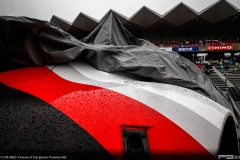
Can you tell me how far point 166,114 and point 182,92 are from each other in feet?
1.00

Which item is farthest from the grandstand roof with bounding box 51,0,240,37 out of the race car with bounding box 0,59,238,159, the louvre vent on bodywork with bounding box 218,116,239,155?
the race car with bounding box 0,59,238,159

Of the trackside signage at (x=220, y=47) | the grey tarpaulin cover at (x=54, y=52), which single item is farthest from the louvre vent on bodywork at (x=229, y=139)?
the trackside signage at (x=220, y=47)

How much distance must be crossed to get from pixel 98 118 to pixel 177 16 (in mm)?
25800

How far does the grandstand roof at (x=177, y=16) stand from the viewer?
22.0m

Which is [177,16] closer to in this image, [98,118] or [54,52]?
[54,52]

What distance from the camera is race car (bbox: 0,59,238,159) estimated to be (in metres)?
0.64

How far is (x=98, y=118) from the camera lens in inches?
28.8

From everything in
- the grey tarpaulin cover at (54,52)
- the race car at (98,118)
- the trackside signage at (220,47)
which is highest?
the trackside signage at (220,47)

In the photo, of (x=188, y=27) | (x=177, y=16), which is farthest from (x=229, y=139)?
(x=188, y=27)

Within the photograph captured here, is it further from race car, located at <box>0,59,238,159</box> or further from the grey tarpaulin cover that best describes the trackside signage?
race car, located at <box>0,59,238,159</box>

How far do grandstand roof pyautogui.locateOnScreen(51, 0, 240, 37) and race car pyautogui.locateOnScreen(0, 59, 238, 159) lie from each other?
24.0m

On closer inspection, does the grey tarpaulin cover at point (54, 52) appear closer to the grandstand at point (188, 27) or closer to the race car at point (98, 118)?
the race car at point (98, 118)

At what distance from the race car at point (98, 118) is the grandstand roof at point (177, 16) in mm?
24026

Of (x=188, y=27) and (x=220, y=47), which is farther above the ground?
(x=188, y=27)
